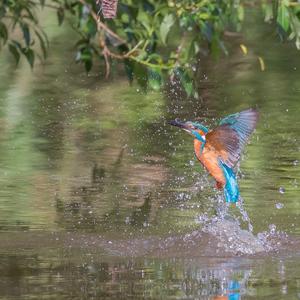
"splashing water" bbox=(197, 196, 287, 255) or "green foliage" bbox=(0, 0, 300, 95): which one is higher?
"green foliage" bbox=(0, 0, 300, 95)

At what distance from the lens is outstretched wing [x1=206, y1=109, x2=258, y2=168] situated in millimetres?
8500

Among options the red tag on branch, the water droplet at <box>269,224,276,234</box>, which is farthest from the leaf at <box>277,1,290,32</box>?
the red tag on branch

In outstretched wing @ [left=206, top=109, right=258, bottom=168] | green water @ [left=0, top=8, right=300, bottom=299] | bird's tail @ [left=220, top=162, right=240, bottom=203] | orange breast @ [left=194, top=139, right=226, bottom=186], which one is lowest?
green water @ [left=0, top=8, right=300, bottom=299]

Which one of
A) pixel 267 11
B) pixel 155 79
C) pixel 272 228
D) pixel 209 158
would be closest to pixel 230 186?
pixel 209 158

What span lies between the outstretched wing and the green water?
0.61 metres

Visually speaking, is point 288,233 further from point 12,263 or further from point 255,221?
point 12,263

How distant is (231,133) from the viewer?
8523 mm

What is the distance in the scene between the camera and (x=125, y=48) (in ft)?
31.8

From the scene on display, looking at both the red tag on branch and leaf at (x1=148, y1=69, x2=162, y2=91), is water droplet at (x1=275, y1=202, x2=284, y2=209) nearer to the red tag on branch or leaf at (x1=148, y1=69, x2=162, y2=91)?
leaf at (x1=148, y1=69, x2=162, y2=91)

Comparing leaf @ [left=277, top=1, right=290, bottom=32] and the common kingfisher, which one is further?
leaf @ [left=277, top=1, right=290, bottom=32]

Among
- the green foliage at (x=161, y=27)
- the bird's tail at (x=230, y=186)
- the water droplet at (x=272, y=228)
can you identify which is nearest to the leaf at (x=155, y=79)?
the green foliage at (x=161, y=27)

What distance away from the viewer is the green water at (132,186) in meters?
7.79

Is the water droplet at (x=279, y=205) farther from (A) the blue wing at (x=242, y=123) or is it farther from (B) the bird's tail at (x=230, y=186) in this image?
(A) the blue wing at (x=242, y=123)

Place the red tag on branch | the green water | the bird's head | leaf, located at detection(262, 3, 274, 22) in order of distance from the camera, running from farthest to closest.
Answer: leaf, located at detection(262, 3, 274, 22) → the bird's head → the green water → the red tag on branch
